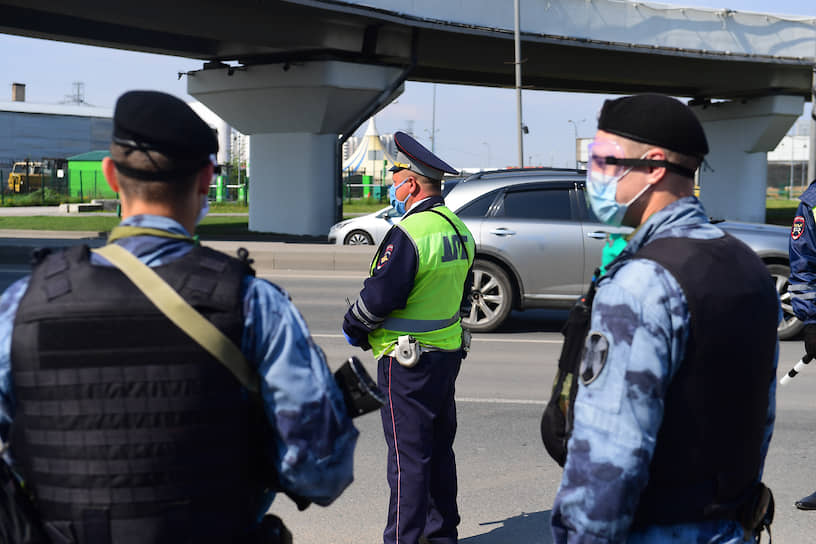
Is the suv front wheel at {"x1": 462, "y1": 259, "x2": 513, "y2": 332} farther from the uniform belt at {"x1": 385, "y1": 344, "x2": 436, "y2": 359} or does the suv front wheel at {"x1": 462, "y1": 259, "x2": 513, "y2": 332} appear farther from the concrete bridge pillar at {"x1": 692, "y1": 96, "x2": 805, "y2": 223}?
the concrete bridge pillar at {"x1": 692, "y1": 96, "x2": 805, "y2": 223}

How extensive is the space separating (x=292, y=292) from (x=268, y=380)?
474 inches

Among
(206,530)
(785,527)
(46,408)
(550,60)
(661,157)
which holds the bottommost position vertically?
(785,527)

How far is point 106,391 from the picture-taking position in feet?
6.14

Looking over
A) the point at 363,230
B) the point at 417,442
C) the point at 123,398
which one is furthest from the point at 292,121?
the point at 123,398

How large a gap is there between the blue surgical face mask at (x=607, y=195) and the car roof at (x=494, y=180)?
8.31 m

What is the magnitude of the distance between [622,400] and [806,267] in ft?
10.2

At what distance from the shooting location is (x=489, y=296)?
10.6m

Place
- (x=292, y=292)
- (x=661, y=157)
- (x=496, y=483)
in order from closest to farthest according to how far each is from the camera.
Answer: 1. (x=661, y=157)
2. (x=496, y=483)
3. (x=292, y=292)

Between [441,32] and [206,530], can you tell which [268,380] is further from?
[441,32]

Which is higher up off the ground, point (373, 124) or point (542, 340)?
point (373, 124)

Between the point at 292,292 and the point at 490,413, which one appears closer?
the point at 490,413

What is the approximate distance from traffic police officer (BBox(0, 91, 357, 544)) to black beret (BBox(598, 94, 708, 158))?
96 cm

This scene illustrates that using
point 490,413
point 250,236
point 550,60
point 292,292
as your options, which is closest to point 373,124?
point 550,60

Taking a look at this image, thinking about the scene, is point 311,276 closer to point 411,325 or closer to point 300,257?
point 300,257
